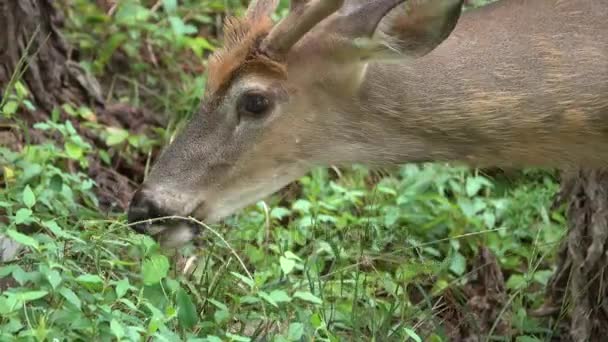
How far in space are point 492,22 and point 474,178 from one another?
1.50 meters

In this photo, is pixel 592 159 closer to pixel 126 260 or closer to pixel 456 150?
pixel 456 150

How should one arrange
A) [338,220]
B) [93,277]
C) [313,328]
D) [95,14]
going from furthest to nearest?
1. [95,14]
2. [338,220]
3. [313,328]
4. [93,277]

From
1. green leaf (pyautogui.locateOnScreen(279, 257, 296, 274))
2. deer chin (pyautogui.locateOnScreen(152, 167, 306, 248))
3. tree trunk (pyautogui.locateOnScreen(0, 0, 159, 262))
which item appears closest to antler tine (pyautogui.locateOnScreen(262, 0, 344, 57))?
deer chin (pyautogui.locateOnScreen(152, 167, 306, 248))

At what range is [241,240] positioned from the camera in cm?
485

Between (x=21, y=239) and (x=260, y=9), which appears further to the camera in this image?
(x=260, y=9)

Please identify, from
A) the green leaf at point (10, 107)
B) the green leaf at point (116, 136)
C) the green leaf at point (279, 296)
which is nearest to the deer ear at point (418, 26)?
the green leaf at point (279, 296)

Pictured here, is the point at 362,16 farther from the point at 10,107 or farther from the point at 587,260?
the point at 10,107

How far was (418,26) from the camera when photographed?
439cm

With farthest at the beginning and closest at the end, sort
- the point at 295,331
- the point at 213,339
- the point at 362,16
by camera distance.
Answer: the point at 362,16 < the point at 295,331 < the point at 213,339

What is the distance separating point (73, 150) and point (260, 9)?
3.70 ft

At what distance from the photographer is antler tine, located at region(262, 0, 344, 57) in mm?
4352

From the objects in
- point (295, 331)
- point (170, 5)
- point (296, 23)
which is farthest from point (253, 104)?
point (170, 5)

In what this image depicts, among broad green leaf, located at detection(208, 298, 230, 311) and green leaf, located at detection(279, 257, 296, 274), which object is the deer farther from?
green leaf, located at detection(279, 257, 296, 274)

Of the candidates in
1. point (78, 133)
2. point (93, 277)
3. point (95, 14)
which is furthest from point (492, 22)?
point (95, 14)
